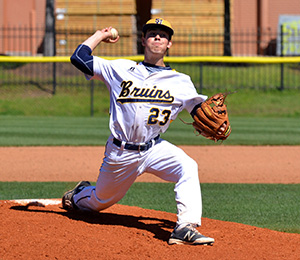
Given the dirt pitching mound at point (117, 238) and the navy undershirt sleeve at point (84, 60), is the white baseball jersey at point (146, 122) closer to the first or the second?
the navy undershirt sleeve at point (84, 60)

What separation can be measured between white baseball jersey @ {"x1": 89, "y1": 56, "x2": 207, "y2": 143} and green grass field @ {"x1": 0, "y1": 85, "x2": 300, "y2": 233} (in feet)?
4.79

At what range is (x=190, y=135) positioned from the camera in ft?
38.6

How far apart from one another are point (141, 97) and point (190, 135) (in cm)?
749

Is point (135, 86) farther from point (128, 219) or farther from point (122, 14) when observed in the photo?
point (122, 14)

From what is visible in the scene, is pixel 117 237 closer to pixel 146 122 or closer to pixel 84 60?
pixel 146 122

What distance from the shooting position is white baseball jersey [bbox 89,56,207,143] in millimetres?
4336

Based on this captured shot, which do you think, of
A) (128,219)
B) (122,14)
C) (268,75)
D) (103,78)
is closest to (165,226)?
(128,219)

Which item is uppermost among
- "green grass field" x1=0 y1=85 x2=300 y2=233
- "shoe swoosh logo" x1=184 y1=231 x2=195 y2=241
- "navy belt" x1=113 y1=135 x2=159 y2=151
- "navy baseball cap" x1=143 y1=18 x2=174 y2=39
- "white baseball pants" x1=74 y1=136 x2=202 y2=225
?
"navy baseball cap" x1=143 y1=18 x2=174 y2=39

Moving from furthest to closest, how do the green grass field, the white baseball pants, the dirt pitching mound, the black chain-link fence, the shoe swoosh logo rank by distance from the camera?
the black chain-link fence
the green grass field
the white baseball pants
the shoe swoosh logo
the dirt pitching mound

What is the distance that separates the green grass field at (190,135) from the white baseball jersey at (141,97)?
1459 millimetres

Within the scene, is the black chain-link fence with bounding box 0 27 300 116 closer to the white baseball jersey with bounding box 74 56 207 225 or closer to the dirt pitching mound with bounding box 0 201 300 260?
the dirt pitching mound with bounding box 0 201 300 260

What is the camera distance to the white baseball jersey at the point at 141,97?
4.34 metres

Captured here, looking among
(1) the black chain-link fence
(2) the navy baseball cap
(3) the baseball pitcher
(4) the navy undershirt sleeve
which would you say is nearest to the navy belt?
(3) the baseball pitcher

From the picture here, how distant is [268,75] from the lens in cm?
1959
